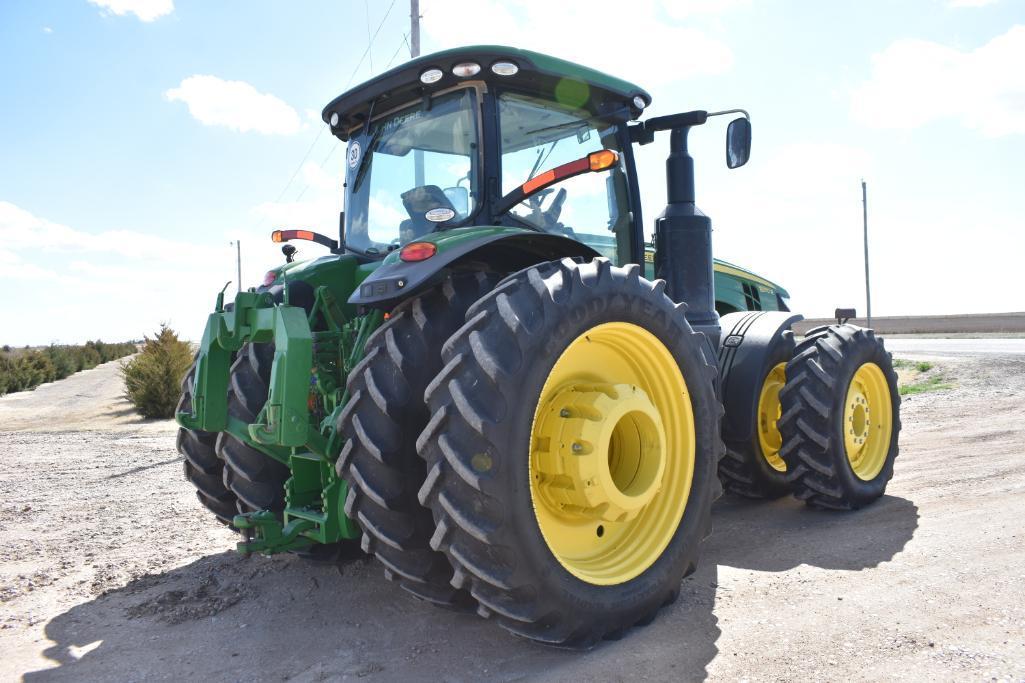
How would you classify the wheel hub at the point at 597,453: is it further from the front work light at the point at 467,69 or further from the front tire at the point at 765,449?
the front tire at the point at 765,449

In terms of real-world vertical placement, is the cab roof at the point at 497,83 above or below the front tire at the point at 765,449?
above

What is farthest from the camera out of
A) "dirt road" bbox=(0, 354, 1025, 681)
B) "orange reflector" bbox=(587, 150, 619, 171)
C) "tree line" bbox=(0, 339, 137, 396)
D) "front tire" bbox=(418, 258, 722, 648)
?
"tree line" bbox=(0, 339, 137, 396)

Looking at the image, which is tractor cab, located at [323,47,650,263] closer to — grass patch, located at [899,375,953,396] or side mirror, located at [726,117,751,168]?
side mirror, located at [726,117,751,168]

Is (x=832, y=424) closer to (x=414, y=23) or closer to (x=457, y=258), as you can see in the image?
(x=457, y=258)

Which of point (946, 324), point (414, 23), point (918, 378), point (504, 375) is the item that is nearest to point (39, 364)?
point (414, 23)

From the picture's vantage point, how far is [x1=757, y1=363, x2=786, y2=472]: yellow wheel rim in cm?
483

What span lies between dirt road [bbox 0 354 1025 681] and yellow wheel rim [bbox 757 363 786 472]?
303mm

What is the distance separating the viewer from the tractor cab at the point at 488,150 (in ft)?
11.2

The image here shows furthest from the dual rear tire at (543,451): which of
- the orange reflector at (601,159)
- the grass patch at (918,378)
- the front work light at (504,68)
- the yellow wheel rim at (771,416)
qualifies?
the grass patch at (918,378)

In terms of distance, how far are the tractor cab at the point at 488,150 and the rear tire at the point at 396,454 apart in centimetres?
86

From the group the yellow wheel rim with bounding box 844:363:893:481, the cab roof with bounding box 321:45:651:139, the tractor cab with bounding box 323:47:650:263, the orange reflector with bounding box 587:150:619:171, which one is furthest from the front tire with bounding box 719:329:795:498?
the orange reflector with bounding box 587:150:619:171

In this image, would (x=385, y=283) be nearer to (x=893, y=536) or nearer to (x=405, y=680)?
(x=405, y=680)

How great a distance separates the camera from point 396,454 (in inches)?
104

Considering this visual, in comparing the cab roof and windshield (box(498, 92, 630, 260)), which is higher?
the cab roof
